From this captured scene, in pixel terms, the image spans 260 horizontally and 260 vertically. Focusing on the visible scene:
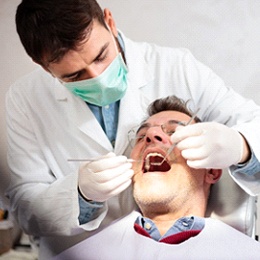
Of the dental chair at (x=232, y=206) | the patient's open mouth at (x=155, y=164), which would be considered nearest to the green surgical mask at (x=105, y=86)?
the patient's open mouth at (x=155, y=164)

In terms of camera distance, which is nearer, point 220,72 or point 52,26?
point 52,26

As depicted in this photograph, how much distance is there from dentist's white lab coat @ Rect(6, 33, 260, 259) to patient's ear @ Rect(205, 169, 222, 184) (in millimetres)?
48

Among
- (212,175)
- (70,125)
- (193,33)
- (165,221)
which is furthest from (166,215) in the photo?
(193,33)

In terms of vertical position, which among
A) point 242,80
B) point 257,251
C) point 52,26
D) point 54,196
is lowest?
point 257,251

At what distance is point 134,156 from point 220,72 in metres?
0.22

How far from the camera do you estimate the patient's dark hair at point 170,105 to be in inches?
36.0

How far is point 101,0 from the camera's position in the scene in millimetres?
919

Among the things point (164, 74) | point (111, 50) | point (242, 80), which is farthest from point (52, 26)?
point (242, 80)

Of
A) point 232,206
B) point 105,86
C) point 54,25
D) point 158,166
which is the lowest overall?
point 232,206

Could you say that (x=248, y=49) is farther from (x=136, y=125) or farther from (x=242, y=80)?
(x=136, y=125)

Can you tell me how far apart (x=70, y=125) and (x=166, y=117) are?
0.18 metres

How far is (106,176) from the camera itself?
2.66 ft

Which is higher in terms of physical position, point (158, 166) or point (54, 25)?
point (54, 25)

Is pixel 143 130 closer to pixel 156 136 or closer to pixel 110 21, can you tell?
pixel 156 136
